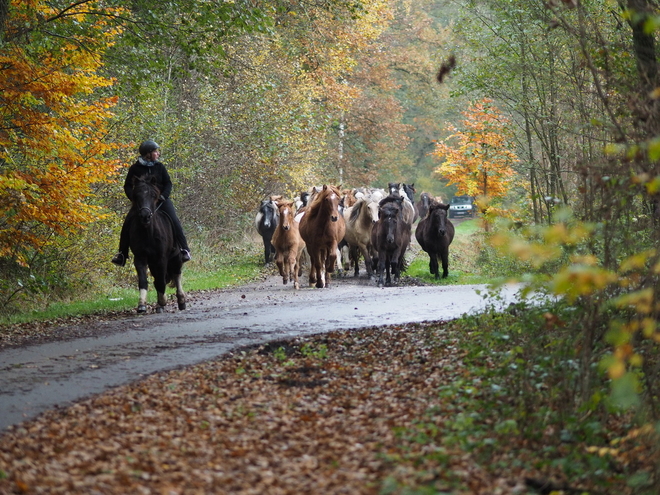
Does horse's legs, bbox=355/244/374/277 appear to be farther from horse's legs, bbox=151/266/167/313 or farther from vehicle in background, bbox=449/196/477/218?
vehicle in background, bbox=449/196/477/218

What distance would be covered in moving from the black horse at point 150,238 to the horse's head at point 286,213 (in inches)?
264

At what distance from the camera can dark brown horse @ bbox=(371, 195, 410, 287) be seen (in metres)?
24.4

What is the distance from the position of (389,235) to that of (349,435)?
56.0 feet

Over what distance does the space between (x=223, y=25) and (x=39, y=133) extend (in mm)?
4254

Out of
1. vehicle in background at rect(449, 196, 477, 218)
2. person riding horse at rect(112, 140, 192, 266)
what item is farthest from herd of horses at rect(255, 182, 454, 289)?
vehicle in background at rect(449, 196, 477, 218)

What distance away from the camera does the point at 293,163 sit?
36.0 m

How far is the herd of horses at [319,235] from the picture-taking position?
16.2 meters

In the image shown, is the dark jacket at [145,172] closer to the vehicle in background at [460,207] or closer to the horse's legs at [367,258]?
the horse's legs at [367,258]

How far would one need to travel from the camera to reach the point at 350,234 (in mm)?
27984

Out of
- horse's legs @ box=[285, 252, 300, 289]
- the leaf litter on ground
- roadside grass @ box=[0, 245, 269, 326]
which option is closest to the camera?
the leaf litter on ground

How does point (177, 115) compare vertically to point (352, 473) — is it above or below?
above

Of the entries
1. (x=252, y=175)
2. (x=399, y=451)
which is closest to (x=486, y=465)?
(x=399, y=451)

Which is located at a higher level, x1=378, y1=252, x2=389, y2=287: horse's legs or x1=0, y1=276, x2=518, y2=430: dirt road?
x1=378, y1=252, x2=389, y2=287: horse's legs

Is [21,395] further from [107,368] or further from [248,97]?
[248,97]
